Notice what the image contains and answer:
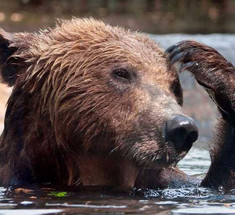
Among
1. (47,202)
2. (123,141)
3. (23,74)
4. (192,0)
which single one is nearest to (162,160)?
(123,141)

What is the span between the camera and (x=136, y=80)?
6477 millimetres

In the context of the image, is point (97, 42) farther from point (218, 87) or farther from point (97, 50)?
point (218, 87)

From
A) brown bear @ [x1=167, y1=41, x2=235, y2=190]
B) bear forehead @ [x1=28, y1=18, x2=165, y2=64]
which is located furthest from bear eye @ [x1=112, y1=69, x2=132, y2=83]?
brown bear @ [x1=167, y1=41, x2=235, y2=190]

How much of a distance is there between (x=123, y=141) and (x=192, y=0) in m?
18.4

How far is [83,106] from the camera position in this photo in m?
6.36

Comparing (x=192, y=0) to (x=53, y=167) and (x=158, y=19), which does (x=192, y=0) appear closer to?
(x=158, y=19)

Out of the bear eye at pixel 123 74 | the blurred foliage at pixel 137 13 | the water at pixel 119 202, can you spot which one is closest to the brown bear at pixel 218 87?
the water at pixel 119 202

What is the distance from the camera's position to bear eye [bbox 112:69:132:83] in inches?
255

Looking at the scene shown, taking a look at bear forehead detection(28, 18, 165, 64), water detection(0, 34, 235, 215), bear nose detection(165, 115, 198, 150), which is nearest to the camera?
water detection(0, 34, 235, 215)

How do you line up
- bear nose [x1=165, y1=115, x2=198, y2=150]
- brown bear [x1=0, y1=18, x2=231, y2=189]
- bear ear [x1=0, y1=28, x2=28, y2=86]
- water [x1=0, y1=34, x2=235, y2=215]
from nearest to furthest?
water [x1=0, y1=34, x2=235, y2=215] → bear nose [x1=165, y1=115, x2=198, y2=150] → brown bear [x1=0, y1=18, x2=231, y2=189] → bear ear [x1=0, y1=28, x2=28, y2=86]

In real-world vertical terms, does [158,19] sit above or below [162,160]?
above

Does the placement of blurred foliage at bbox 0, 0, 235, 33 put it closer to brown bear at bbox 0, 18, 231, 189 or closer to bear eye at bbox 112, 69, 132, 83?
brown bear at bbox 0, 18, 231, 189

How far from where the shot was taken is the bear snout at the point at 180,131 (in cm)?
584

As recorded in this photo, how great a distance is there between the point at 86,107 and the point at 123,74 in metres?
0.36
